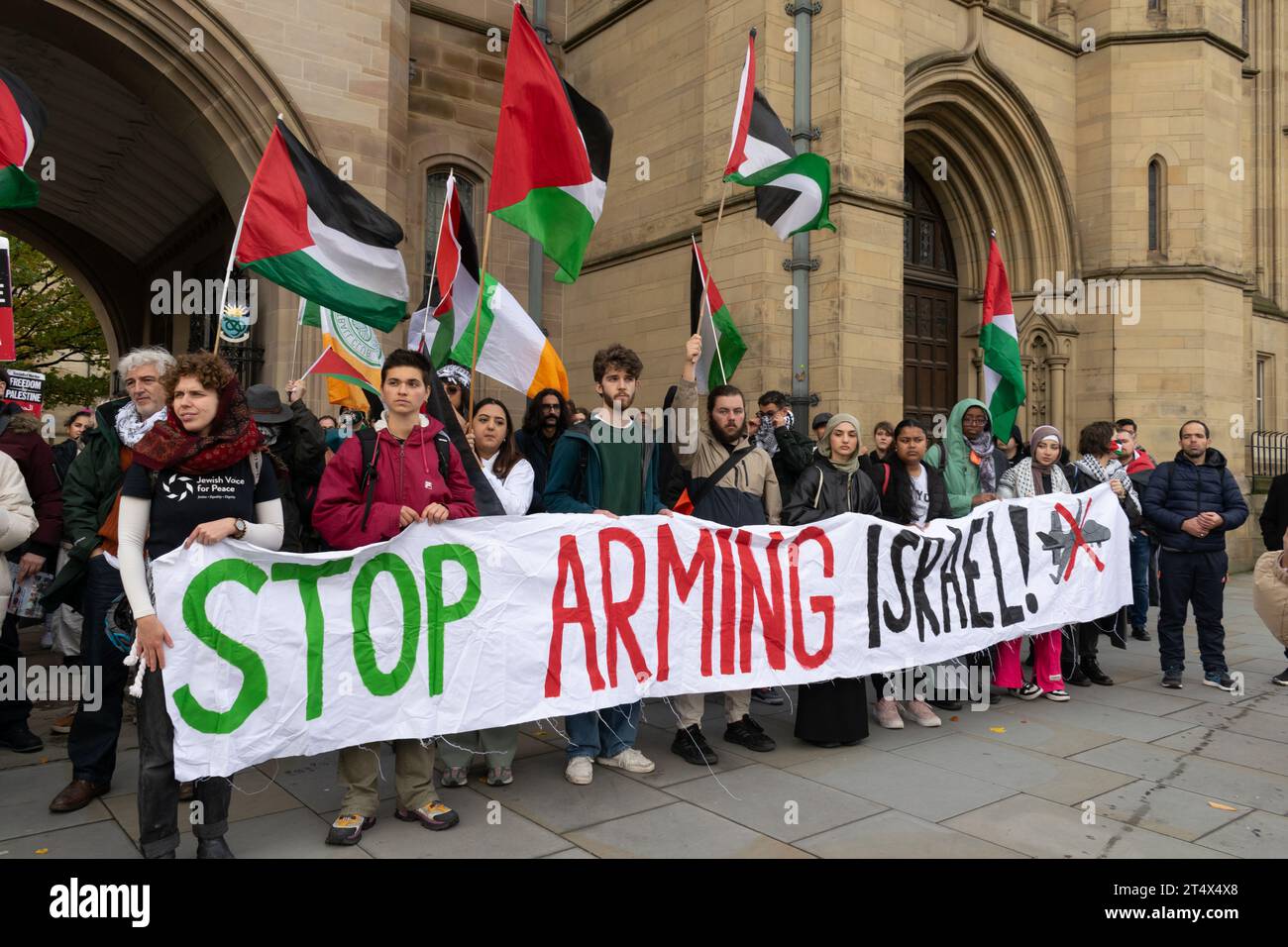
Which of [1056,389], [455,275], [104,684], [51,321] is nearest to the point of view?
[104,684]

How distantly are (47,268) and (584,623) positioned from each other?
105 feet

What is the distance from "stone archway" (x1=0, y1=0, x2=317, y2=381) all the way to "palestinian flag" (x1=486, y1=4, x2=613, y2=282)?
21.7 ft

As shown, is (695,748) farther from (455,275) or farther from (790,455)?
(455,275)

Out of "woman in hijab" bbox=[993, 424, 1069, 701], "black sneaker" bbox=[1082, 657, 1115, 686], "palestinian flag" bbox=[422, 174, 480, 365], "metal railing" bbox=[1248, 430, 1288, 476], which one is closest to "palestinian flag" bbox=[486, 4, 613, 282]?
"palestinian flag" bbox=[422, 174, 480, 365]

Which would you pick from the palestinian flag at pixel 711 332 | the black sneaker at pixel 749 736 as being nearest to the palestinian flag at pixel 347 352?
the palestinian flag at pixel 711 332

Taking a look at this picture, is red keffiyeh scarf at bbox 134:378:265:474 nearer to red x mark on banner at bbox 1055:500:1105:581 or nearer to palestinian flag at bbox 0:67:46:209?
palestinian flag at bbox 0:67:46:209

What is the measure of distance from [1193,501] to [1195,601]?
802mm

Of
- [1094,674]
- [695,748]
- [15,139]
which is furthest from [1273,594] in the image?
[15,139]

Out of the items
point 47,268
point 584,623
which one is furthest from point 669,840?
point 47,268

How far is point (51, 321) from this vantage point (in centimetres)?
2773

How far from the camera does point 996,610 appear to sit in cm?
624

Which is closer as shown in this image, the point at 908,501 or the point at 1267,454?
the point at 908,501

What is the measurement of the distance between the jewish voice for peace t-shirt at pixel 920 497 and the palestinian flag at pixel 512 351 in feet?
8.23

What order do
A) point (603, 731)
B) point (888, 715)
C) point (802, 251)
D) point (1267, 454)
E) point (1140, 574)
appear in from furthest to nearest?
point (1267, 454) < point (802, 251) < point (1140, 574) < point (888, 715) < point (603, 731)
